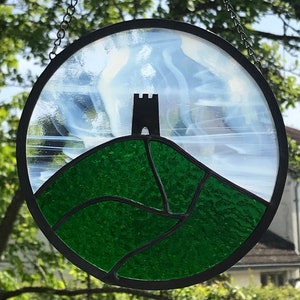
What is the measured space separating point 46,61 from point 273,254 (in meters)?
12.6

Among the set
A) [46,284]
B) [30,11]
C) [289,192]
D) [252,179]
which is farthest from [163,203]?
[289,192]

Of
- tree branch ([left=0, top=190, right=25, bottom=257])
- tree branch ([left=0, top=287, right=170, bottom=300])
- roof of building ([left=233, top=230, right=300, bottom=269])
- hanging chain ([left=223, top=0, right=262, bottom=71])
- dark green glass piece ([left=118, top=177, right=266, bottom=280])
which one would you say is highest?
hanging chain ([left=223, top=0, right=262, bottom=71])

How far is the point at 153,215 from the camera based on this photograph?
211cm

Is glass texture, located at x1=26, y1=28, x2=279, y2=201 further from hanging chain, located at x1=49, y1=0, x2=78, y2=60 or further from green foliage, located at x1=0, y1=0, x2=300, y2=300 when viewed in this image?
green foliage, located at x1=0, y1=0, x2=300, y2=300

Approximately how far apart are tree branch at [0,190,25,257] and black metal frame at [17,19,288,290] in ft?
15.1

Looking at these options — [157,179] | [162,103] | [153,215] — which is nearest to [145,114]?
[162,103]

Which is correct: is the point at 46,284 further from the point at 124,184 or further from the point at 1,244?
the point at 124,184

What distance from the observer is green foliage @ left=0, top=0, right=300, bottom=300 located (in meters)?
5.51

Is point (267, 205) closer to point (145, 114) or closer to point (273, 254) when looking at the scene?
point (145, 114)

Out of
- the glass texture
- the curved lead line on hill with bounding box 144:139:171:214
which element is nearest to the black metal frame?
the glass texture

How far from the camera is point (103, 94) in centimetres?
217

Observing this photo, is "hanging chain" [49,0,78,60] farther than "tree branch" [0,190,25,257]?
No

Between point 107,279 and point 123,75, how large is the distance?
2.02 feet

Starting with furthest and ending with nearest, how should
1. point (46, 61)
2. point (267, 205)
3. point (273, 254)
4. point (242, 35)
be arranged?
point (273, 254) → point (46, 61) → point (242, 35) → point (267, 205)
